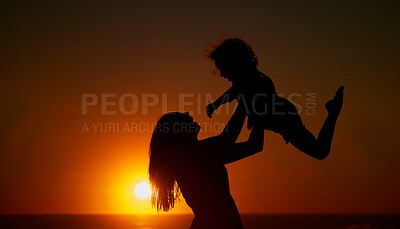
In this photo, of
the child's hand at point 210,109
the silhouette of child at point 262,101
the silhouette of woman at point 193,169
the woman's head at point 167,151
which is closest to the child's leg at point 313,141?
the silhouette of child at point 262,101

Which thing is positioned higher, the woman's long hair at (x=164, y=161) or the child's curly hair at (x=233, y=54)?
the child's curly hair at (x=233, y=54)

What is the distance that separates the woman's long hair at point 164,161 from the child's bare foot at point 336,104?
1427mm

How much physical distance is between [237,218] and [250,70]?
53.3 inches

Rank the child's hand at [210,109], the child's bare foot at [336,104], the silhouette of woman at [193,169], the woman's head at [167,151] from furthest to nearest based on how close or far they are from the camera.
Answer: the child's bare foot at [336,104], the child's hand at [210,109], the woman's head at [167,151], the silhouette of woman at [193,169]

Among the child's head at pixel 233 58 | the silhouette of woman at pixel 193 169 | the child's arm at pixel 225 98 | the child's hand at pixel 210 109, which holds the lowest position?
the silhouette of woman at pixel 193 169

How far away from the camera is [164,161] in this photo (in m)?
2.46

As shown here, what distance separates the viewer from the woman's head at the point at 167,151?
2.40 meters

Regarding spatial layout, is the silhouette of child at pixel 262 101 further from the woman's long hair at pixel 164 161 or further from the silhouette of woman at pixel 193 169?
the woman's long hair at pixel 164 161

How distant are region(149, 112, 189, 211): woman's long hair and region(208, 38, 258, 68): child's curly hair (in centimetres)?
98

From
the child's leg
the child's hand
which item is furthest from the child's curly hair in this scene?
the child's leg

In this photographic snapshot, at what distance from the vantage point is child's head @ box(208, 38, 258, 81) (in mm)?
3256

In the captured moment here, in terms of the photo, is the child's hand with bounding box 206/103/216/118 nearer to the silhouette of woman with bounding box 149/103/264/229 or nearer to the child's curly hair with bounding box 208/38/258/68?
the child's curly hair with bounding box 208/38/258/68

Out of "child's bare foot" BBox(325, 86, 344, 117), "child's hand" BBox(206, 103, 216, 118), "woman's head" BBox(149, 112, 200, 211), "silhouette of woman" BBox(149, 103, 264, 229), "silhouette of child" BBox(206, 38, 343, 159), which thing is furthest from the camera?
"child's bare foot" BBox(325, 86, 344, 117)

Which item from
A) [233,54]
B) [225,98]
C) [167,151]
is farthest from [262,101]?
[167,151]
